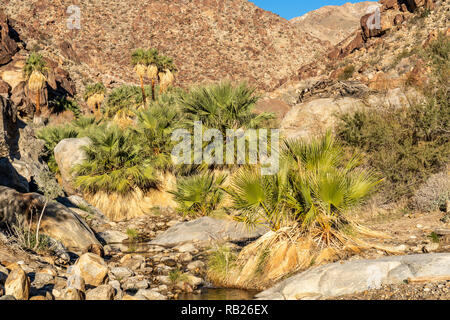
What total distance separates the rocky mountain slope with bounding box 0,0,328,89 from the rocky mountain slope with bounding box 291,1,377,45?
35.5m

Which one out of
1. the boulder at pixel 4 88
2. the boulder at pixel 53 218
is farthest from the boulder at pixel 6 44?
the boulder at pixel 53 218

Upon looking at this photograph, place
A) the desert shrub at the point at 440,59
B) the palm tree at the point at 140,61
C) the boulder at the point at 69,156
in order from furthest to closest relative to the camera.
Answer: the palm tree at the point at 140,61 → the boulder at the point at 69,156 → the desert shrub at the point at 440,59

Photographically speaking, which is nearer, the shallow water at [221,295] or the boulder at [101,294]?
the boulder at [101,294]

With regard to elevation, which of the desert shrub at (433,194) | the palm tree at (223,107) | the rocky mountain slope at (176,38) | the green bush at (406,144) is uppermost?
the rocky mountain slope at (176,38)

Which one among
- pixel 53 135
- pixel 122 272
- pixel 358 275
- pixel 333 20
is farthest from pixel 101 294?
pixel 333 20

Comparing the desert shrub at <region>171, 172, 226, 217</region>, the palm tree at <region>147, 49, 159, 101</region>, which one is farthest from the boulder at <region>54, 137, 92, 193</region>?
the palm tree at <region>147, 49, 159, 101</region>

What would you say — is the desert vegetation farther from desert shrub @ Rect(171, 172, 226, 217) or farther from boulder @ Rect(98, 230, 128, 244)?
boulder @ Rect(98, 230, 128, 244)

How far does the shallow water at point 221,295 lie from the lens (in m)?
Answer: 5.17

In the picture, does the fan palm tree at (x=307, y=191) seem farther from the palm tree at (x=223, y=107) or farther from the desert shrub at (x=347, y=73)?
the desert shrub at (x=347, y=73)

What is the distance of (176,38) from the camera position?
69.4 m

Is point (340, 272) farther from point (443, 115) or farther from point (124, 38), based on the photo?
point (124, 38)

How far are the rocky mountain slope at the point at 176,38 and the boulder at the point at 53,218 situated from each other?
51.1m

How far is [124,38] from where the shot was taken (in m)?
67.9

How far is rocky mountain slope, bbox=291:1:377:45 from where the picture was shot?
111 metres
